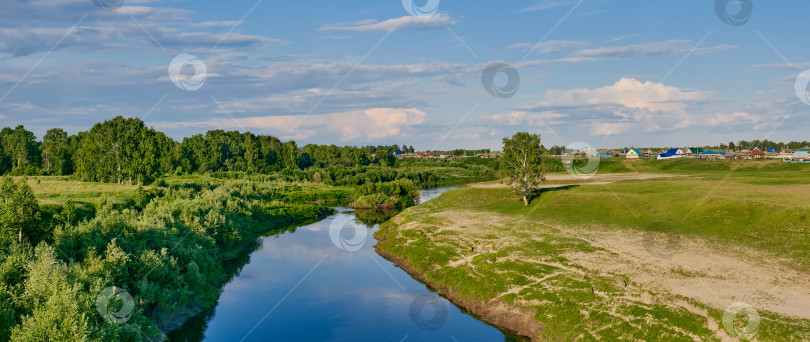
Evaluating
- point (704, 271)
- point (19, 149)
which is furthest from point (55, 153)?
point (704, 271)

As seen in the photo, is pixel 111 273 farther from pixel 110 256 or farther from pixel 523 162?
pixel 523 162

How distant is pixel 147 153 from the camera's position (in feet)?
433

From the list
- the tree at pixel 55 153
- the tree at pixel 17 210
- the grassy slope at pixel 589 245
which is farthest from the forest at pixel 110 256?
A: the tree at pixel 55 153

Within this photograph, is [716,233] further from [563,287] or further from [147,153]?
[147,153]

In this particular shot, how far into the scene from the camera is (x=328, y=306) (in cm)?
6166

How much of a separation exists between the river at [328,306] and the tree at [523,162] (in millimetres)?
35297

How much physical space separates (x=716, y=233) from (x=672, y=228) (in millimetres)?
5835

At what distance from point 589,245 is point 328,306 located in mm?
36226

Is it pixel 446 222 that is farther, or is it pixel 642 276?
pixel 446 222

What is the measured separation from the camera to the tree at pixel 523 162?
105875 mm

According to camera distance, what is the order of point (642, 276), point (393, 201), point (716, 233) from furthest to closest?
point (393, 201) → point (716, 233) → point (642, 276)

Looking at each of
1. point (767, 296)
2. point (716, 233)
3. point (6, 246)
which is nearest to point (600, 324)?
point (767, 296)

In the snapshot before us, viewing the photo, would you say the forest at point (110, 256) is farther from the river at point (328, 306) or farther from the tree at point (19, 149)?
the tree at point (19, 149)

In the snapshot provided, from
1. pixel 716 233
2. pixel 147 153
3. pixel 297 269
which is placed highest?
pixel 147 153
